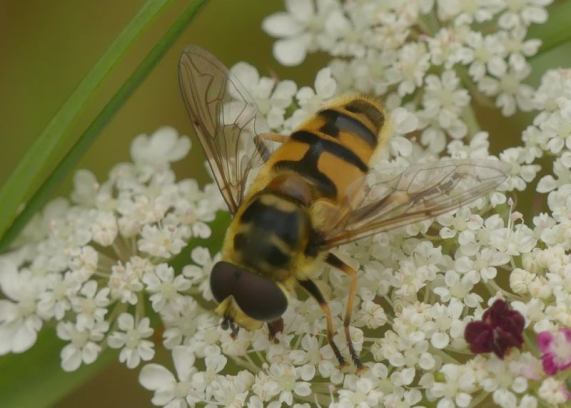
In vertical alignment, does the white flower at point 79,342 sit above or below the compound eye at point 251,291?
below

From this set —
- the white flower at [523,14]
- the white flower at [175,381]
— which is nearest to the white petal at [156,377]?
the white flower at [175,381]

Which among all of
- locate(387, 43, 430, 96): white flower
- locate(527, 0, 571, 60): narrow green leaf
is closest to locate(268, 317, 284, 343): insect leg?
locate(387, 43, 430, 96): white flower

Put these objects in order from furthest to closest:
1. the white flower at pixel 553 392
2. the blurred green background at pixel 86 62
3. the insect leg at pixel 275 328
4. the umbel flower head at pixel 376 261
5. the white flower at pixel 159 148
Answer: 1. the blurred green background at pixel 86 62
2. the white flower at pixel 159 148
3. the insect leg at pixel 275 328
4. the umbel flower head at pixel 376 261
5. the white flower at pixel 553 392

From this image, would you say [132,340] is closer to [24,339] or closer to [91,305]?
[91,305]

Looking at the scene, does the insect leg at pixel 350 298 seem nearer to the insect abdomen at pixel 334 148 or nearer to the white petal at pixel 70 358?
the insect abdomen at pixel 334 148

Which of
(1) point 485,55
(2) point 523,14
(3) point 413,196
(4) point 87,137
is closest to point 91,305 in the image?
(4) point 87,137

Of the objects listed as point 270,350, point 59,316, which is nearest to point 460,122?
point 270,350
